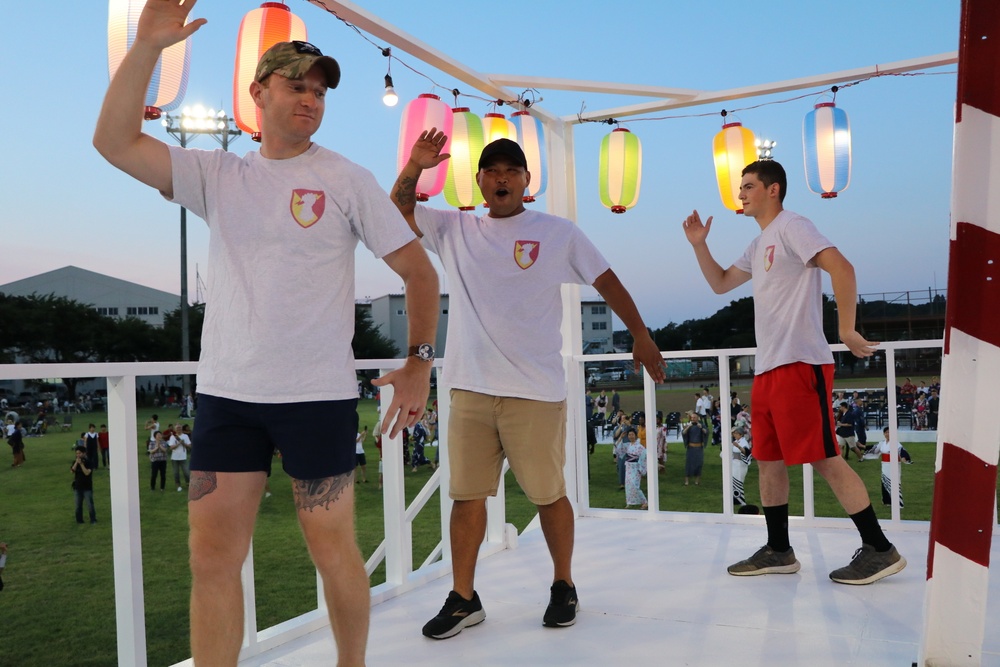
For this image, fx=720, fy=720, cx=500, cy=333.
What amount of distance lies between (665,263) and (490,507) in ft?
69.2

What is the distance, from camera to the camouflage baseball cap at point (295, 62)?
1384 mm

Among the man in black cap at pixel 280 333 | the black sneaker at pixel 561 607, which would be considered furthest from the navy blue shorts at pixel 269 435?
the black sneaker at pixel 561 607

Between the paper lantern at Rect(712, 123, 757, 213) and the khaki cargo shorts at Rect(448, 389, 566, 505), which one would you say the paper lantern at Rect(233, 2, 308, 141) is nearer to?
the khaki cargo shorts at Rect(448, 389, 566, 505)

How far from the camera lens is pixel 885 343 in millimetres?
3209

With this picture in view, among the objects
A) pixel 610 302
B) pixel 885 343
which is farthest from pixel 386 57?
pixel 885 343

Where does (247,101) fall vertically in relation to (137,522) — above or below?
above

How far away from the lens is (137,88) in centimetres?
125

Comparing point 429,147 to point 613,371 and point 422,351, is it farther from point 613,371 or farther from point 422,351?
point 613,371

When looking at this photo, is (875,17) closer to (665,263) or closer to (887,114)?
(887,114)

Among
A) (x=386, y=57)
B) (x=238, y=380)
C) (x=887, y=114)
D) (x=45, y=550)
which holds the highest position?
(x=887, y=114)

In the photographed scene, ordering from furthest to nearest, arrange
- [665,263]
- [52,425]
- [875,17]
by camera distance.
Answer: [52,425] → [665,263] → [875,17]

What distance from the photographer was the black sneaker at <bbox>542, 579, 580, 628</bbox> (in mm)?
2223

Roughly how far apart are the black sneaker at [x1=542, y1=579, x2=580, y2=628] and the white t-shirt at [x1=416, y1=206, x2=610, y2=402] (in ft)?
1.98

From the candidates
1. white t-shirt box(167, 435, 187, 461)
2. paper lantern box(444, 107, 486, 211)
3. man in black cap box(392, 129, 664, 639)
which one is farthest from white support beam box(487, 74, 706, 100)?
white t-shirt box(167, 435, 187, 461)
